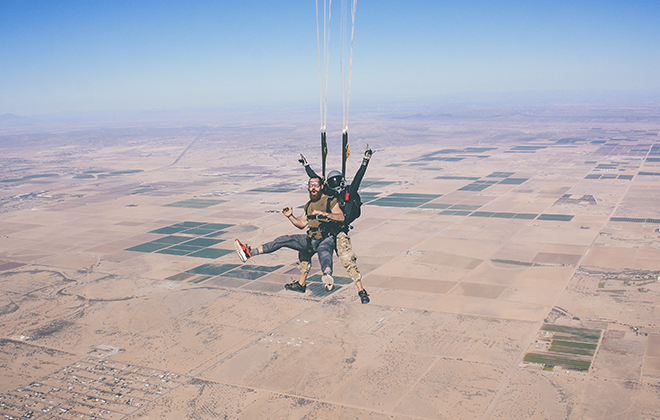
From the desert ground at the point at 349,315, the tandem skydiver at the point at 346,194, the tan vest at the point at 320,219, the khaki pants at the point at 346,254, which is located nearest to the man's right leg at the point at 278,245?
the tan vest at the point at 320,219

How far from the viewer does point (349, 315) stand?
36281 millimetres

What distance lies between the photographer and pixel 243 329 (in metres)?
34.9

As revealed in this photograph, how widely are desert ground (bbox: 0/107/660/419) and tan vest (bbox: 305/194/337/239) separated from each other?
47.7 feet

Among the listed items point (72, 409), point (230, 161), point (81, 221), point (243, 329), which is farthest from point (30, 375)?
point (230, 161)

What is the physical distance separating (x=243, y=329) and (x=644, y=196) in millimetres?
66468

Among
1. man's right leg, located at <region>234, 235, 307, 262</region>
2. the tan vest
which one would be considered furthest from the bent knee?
the tan vest

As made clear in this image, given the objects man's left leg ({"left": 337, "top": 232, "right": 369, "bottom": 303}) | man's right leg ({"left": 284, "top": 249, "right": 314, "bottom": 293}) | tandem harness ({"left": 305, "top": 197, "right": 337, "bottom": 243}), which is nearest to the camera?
tandem harness ({"left": 305, "top": 197, "right": 337, "bottom": 243})

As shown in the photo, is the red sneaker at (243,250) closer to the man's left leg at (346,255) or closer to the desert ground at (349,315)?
the man's left leg at (346,255)

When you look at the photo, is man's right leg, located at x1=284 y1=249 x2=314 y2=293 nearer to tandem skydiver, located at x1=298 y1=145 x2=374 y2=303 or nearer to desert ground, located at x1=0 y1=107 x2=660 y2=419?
tandem skydiver, located at x1=298 y1=145 x2=374 y2=303

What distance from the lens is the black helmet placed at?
1346cm

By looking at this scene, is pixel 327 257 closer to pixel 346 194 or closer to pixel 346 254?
pixel 346 254

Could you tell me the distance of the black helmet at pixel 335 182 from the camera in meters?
13.5

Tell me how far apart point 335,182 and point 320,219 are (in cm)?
110

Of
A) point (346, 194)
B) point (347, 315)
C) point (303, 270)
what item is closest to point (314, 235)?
point (303, 270)
